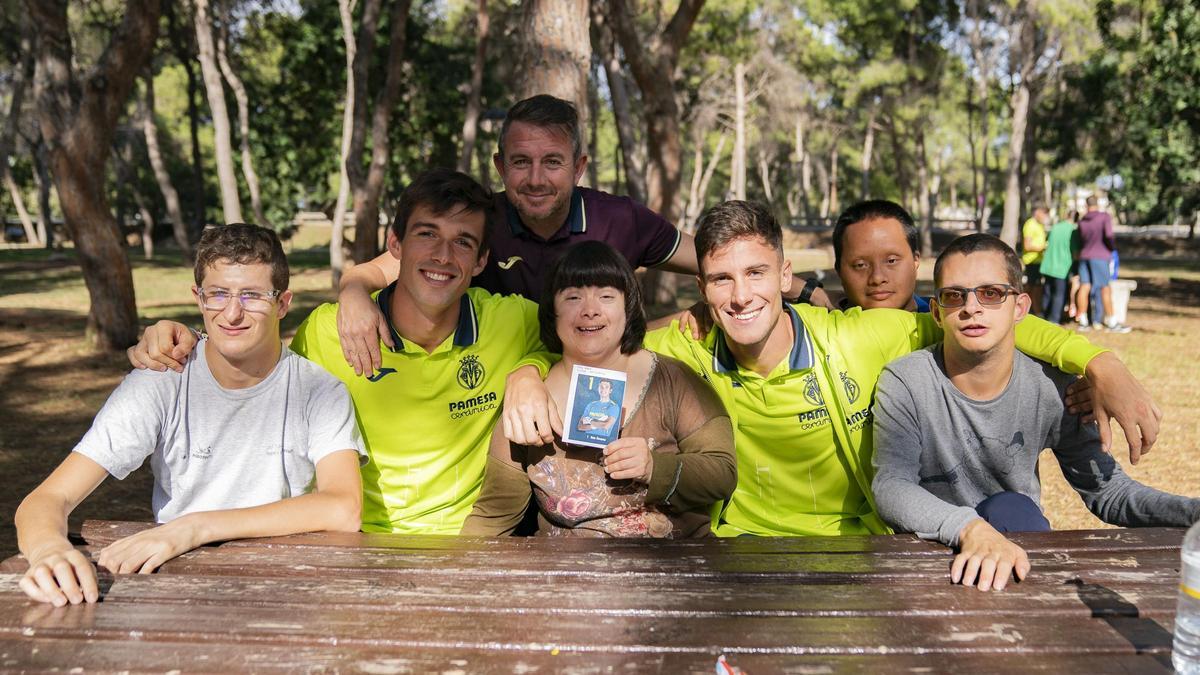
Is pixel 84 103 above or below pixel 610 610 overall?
above

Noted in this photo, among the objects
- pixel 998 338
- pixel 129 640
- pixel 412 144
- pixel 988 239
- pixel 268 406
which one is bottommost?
pixel 129 640

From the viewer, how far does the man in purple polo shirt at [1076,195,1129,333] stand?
14.2 m

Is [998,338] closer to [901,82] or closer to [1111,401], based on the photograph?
[1111,401]

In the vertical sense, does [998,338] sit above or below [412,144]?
below

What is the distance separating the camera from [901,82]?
34125 mm

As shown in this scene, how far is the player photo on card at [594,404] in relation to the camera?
9.27ft

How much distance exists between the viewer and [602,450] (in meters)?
3.09

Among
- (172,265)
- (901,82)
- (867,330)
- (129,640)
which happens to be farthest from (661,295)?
(901,82)

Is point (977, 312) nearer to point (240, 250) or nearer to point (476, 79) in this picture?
point (240, 250)

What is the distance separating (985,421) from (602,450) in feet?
4.39

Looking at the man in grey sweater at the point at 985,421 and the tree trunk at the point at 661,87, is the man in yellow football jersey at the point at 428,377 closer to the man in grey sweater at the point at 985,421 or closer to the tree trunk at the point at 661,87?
the man in grey sweater at the point at 985,421

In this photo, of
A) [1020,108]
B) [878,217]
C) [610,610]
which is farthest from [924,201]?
[610,610]

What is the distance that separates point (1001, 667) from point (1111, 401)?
1.35 metres

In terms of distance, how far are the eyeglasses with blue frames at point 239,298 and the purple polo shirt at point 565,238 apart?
3.96 ft
